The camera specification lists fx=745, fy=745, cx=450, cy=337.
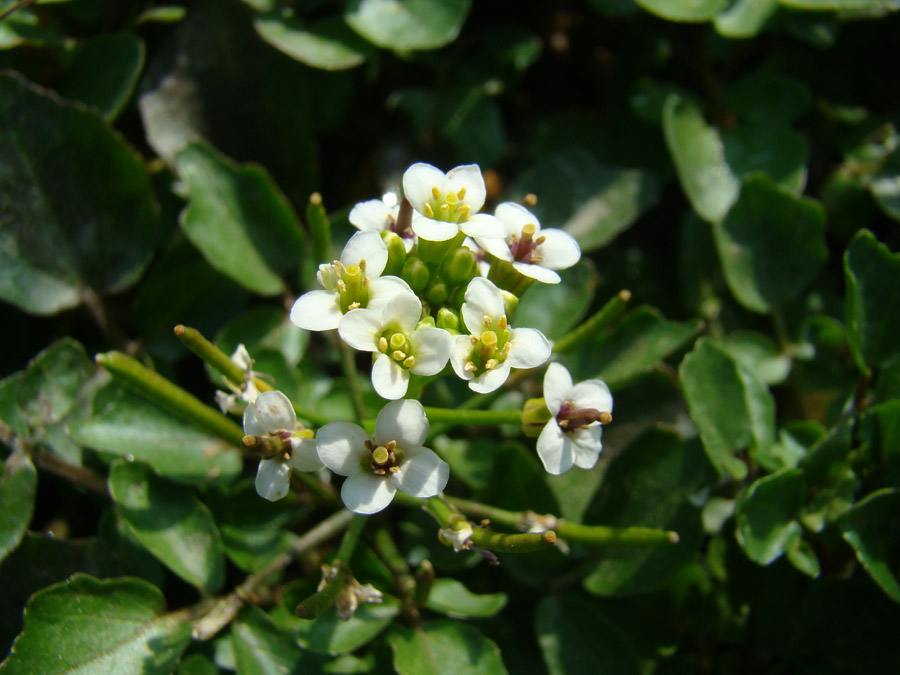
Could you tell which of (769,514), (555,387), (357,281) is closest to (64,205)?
(357,281)

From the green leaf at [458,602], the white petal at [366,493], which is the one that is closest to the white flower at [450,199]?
the white petal at [366,493]

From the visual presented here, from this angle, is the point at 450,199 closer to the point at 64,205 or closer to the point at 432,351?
the point at 432,351

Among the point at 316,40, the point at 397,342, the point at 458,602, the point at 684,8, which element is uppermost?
the point at 684,8

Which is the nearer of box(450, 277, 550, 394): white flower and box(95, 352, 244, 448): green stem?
box(450, 277, 550, 394): white flower

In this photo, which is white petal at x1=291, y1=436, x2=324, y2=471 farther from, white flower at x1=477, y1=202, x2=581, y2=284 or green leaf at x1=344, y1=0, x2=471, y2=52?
green leaf at x1=344, y1=0, x2=471, y2=52

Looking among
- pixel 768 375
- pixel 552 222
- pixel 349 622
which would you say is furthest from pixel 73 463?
pixel 768 375

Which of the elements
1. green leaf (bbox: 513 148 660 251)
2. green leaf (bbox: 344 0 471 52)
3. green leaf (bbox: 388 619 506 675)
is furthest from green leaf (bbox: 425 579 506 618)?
green leaf (bbox: 344 0 471 52)
